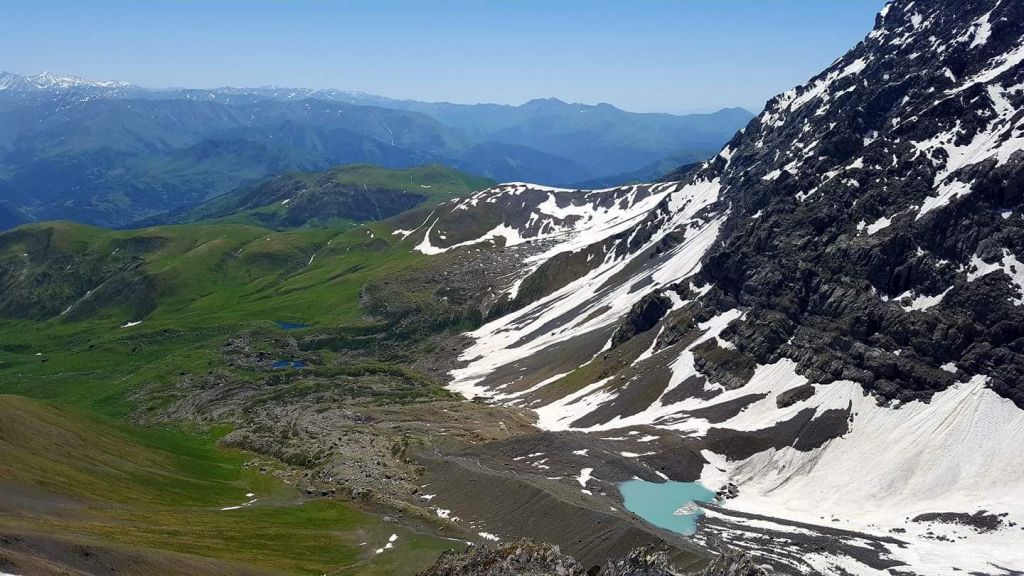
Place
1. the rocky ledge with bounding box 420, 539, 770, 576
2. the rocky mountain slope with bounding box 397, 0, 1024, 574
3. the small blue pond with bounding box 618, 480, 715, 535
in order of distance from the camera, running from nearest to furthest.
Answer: the rocky ledge with bounding box 420, 539, 770, 576 < the rocky mountain slope with bounding box 397, 0, 1024, 574 < the small blue pond with bounding box 618, 480, 715, 535

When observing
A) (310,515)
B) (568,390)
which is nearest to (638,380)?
(568,390)

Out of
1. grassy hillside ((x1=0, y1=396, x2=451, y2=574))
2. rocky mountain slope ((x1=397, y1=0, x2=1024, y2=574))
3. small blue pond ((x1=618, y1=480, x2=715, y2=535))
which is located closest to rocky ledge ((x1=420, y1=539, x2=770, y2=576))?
grassy hillside ((x1=0, y1=396, x2=451, y2=574))

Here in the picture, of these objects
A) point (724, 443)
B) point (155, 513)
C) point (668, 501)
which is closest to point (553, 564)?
point (668, 501)

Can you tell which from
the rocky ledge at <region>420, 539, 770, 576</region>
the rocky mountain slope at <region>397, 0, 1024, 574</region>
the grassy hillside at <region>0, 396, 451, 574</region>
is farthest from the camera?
the rocky mountain slope at <region>397, 0, 1024, 574</region>

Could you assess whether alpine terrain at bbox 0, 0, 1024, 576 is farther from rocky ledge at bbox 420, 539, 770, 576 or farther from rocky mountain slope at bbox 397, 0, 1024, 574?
rocky mountain slope at bbox 397, 0, 1024, 574

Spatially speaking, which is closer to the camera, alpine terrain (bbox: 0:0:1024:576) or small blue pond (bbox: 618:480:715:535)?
alpine terrain (bbox: 0:0:1024:576)

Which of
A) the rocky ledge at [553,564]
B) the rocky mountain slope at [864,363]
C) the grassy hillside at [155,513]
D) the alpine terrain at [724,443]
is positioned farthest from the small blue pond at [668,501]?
the rocky ledge at [553,564]

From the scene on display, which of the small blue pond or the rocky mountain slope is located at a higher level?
the rocky mountain slope

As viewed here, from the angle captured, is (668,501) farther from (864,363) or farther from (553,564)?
(553,564)

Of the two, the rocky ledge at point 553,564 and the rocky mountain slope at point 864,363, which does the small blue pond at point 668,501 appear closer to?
the rocky mountain slope at point 864,363
